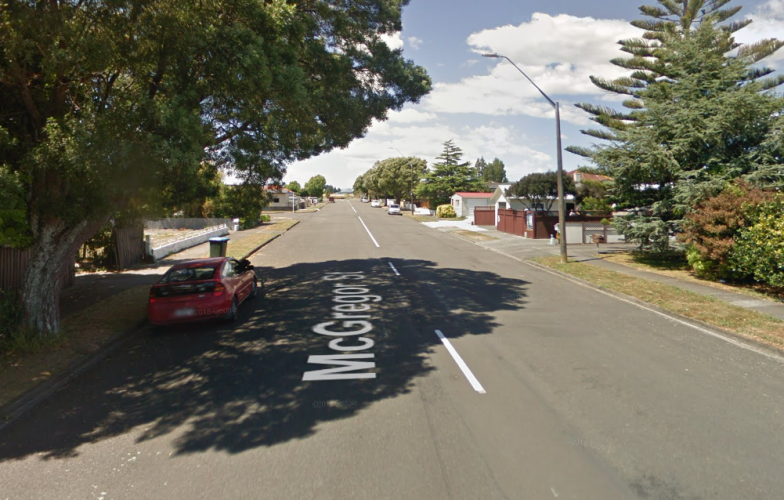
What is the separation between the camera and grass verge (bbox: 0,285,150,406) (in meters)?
6.39

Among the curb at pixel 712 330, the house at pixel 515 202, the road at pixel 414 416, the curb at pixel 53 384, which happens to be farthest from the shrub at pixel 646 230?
the curb at pixel 53 384

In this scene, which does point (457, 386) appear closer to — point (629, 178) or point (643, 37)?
point (629, 178)

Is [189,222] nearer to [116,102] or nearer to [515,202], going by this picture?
[515,202]

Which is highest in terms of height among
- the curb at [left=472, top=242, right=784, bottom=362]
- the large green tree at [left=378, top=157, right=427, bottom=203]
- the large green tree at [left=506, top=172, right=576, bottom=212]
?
the large green tree at [left=378, top=157, right=427, bottom=203]

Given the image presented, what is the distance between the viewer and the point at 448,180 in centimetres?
6038

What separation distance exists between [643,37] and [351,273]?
2569 cm

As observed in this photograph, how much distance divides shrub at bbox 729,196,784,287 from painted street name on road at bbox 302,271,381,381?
31.3 feet

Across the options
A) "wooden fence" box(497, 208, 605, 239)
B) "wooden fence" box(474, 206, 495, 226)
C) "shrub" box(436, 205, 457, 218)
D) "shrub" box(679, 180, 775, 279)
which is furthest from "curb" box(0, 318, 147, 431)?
A: "shrub" box(436, 205, 457, 218)

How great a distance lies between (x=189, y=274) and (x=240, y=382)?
4103mm

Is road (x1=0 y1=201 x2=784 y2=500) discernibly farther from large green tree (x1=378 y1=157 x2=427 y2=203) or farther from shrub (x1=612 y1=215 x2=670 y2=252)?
large green tree (x1=378 y1=157 x2=427 y2=203)

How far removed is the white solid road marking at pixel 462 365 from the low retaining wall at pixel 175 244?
1427 cm

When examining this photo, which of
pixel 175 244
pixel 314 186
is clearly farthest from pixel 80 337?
pixel 314 186

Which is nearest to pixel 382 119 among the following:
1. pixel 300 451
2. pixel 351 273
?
pixel 351 273

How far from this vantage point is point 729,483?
3.91m
